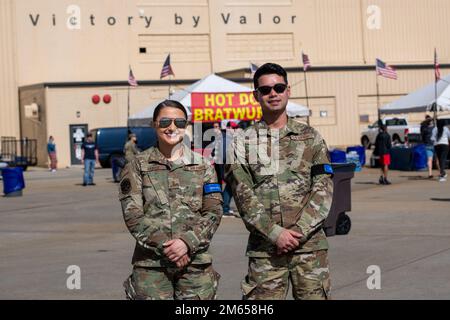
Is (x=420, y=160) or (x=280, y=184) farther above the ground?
(x=280, y=184)

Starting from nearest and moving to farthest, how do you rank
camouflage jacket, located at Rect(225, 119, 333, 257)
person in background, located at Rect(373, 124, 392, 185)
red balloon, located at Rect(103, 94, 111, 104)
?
camouflage jacket, located at Rect(225, 119, 333, 257) → person in background, located at Rect(373, 124, 392, 185) → red balloon, located at Rect(103, 94, 111, 104)

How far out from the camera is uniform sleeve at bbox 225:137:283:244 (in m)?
5.85

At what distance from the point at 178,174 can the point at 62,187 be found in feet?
82.1

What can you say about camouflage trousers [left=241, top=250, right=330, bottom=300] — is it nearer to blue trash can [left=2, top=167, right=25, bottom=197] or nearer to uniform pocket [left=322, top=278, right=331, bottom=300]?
uniform pocket [left=322, top=278, right=331, bottom=300]

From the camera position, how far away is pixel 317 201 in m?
5.98

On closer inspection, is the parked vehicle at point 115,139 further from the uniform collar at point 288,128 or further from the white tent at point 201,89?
the uniform collar at point 288,128

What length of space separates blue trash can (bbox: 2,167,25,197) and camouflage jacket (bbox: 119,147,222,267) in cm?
2047

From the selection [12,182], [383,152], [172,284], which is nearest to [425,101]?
[383,152]

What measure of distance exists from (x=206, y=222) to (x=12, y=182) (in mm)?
21100

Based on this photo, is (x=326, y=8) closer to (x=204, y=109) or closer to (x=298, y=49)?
(x=298, y=49)

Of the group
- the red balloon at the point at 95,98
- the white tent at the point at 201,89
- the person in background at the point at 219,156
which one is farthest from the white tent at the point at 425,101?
the red balloon at the point at 95,98

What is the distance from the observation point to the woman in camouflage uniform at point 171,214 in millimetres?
5793

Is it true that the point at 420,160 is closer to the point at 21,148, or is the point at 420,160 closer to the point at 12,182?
the point at 12,182

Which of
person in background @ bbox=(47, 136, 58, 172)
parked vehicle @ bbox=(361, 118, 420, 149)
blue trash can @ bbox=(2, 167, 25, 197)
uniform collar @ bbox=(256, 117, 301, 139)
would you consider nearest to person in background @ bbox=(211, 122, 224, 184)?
blue trash can @ bbox=(2, 167, 25, 197)
